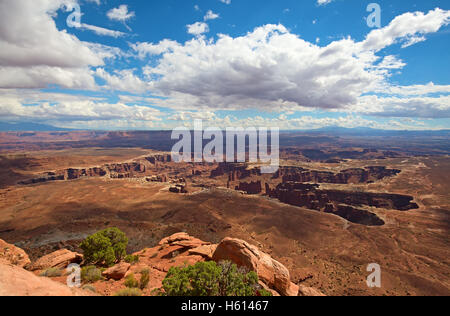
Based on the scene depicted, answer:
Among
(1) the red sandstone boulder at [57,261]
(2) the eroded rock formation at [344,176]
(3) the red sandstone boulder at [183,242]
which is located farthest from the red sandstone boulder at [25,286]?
(2) the eroded rock formation at [344,176]

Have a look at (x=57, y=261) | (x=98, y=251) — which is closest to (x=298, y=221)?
(x=98, y=251)

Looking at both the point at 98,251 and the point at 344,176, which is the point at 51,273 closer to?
the point at 98,251

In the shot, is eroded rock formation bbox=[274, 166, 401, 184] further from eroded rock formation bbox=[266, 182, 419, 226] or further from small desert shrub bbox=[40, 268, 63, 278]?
small desert shrub bbox=[40, 268, 63, 278]

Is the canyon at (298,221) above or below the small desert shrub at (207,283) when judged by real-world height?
below

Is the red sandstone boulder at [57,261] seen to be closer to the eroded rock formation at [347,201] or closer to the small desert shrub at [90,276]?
the small desert shrub at [90,276]

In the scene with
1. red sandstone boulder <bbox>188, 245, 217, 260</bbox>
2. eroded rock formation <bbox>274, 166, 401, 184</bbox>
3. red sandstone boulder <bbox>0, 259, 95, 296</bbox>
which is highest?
red sandstone boulder <bbox>0, 259, 95, 296</bbox>

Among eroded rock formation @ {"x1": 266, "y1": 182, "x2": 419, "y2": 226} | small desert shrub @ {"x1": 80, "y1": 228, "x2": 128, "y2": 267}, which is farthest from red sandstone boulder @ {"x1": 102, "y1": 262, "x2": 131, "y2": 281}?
eroded rock formation @ {"x1": 266, "y1": 182, "x2": 419, "y2": 226}
